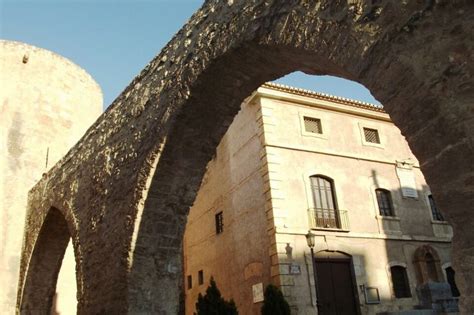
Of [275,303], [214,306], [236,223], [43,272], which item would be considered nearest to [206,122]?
[43,272]

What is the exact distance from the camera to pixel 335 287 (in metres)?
10.5

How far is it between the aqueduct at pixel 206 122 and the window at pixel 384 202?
317 inches

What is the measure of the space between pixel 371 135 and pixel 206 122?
9352 millimetres

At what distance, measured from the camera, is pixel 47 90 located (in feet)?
31.3

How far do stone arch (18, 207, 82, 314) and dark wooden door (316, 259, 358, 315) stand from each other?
18.3 ft

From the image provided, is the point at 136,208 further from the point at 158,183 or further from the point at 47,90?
the point at 47,90

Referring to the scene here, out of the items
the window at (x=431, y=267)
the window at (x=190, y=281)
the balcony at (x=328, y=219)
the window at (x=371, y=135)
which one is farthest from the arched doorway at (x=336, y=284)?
the window at (x=190, y=281)

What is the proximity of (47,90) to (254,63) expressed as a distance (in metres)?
7.00

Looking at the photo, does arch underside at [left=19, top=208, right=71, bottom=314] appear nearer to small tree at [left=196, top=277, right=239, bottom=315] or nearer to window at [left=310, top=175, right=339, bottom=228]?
small tree at [left=196, top=277, right=239, bottom=315]

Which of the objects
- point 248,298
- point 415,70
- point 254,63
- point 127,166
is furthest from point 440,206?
point 248,298

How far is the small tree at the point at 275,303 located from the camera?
29.7 ft

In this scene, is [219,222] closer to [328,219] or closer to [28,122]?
[328,219]

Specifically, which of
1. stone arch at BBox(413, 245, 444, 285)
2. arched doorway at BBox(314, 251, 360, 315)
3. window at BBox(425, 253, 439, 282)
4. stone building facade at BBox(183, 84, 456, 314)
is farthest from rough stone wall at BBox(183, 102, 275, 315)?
window at BBox(425, 253, 439, 282)

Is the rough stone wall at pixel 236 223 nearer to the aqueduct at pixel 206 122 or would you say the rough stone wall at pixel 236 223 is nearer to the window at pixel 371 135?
the window at pixel 371 135
